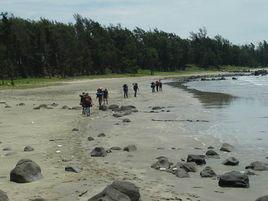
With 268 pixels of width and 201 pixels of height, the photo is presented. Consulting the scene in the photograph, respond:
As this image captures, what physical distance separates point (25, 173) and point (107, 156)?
5381 mm

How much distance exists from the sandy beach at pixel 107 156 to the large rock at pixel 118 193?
945 millimetres

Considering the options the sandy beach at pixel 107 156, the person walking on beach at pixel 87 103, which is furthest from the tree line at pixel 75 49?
the sandy beach at pixel 107 156

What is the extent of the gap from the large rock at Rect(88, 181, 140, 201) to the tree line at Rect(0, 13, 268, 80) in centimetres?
7977

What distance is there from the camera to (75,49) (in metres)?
119

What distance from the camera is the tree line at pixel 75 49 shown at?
101 metres

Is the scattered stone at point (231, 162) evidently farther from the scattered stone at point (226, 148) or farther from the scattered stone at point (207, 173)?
the scattered stone at point (226, 148)

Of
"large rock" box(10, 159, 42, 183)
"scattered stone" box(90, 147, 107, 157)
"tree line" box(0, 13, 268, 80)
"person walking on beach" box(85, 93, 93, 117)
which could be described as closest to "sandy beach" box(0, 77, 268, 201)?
"large rock" box(10, 159, 42, 183)

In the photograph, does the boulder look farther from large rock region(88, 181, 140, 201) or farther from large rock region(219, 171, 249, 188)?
large rock region(88, 181, 140, 201)

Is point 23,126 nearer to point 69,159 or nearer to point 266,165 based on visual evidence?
point 69,159

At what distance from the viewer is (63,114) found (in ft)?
Result: 121

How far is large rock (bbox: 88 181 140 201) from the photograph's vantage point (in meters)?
10.6

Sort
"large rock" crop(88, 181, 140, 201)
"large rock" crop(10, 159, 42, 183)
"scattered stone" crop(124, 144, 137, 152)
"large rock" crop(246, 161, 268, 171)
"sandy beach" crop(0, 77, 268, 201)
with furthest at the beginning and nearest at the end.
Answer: "scattered stone" crop(124, 144, 137, 152)
"large rock" crop(246, 161, 268, 171)
"large rock" crop(10, 159, 42, 183)
"sandy beach" crop(0, 77, 268, 201)
"large rock" crop(88, 181, 140, 201)

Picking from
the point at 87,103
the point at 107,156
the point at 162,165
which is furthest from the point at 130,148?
the point at 87,103

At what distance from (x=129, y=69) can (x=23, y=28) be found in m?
44.5
